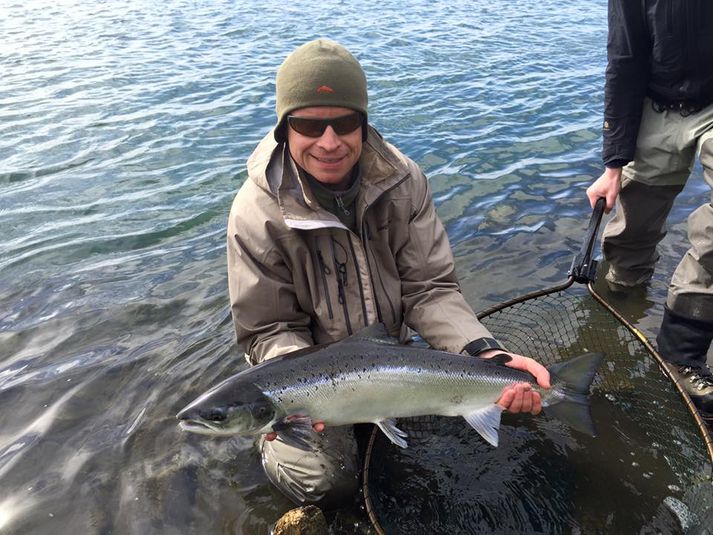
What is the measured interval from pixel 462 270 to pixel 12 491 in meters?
4.64

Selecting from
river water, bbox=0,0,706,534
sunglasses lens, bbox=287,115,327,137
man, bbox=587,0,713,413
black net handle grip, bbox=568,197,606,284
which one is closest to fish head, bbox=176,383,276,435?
river water, bbox=0,0,706,534

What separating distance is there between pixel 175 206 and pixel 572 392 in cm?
657

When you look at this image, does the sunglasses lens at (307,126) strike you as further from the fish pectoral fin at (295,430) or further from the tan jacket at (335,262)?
the fish pectoral fin at (295,430)

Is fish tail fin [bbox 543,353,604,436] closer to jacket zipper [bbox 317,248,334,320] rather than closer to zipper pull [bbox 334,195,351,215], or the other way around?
jacket zipper [bbox 317,248,334,320]

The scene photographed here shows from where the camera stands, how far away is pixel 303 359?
11.1 ft

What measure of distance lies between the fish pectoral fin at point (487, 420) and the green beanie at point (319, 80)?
6.32ft

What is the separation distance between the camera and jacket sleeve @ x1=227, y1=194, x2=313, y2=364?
12.4 ft

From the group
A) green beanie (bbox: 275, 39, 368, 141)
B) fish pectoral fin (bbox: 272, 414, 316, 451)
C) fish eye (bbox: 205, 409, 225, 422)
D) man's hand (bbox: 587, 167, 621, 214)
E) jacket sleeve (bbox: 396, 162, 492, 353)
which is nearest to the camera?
fish eye (bbox: 205, 409, 225, 422)

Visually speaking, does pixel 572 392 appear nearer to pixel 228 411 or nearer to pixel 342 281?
pixel 342 281

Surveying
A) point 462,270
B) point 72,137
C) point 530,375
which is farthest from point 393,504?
point 72,137

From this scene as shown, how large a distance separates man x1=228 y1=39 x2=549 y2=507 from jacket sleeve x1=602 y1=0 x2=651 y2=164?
1857 mm

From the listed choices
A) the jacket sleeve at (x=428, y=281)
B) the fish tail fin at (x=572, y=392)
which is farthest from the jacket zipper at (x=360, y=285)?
the fish tail fin at (x=572, y=392)

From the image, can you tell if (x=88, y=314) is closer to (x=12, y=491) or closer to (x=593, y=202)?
(x=12, y=491)

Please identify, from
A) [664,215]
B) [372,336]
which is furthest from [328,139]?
[664,215]
